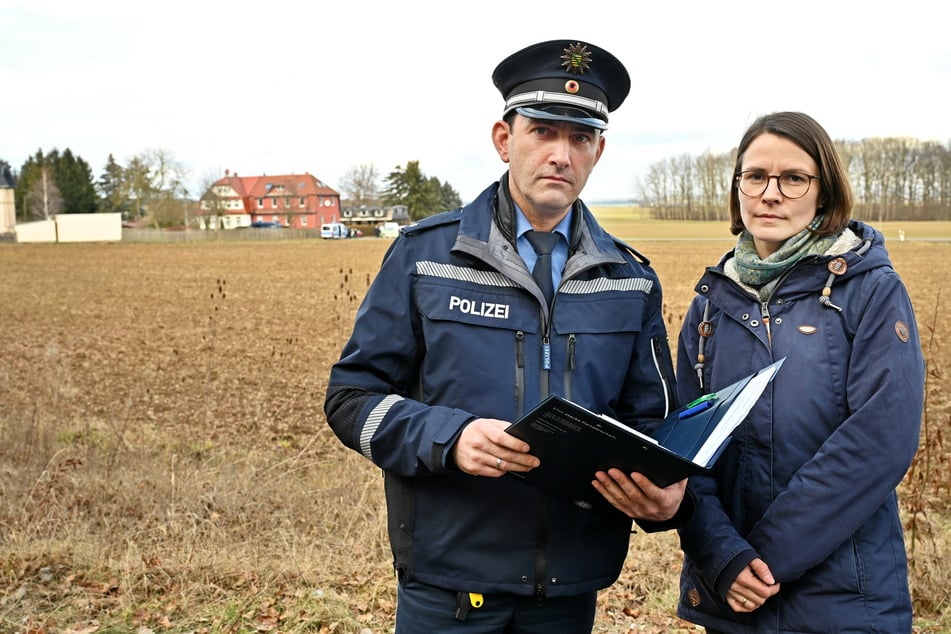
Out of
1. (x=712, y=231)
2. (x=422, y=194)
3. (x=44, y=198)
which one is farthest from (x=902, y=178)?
(x=44, y=198)

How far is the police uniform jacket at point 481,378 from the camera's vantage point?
2.38 m

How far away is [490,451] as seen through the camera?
2.13 metres

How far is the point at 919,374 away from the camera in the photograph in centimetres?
227

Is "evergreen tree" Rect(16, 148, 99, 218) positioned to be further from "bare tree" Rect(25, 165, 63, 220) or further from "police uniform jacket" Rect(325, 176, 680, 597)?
"police uniform jacket" Rect(325, 176, 680, 597)

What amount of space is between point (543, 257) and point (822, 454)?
3.00 ft

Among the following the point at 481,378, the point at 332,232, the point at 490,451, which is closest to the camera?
the point at 490,451

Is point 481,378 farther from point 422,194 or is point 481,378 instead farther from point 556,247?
point 422,194

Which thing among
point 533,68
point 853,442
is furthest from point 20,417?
point 853,442

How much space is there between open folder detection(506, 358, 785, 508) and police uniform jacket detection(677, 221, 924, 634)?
0.14m

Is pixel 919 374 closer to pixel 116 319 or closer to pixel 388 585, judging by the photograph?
pixel 388 585

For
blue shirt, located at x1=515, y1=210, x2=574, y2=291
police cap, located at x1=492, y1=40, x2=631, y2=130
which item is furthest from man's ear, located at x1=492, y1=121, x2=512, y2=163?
blue shirt, located at x1=515, y1=210, x2=574, y2=291

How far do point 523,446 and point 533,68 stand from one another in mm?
1145

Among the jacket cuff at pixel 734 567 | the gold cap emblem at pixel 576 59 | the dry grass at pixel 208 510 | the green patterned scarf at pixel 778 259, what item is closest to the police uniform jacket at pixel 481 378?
the jacket cuff at pixel 734 567

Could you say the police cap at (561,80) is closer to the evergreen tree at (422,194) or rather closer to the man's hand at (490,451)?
the man's hand at (490,451)
